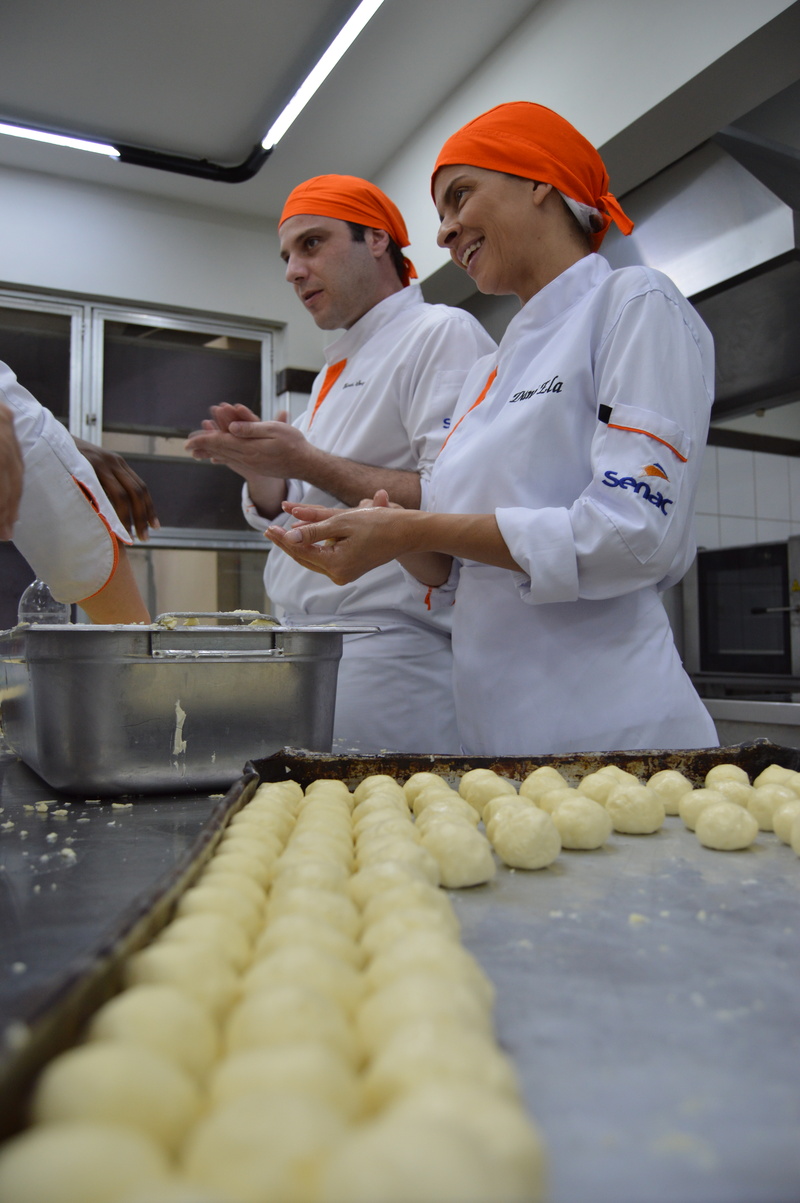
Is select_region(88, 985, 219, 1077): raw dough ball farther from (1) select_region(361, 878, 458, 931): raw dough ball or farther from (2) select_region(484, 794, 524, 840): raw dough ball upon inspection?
(2) select_region(484, 794, 524, 840): raw dough ball

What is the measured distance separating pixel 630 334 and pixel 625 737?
0.62m

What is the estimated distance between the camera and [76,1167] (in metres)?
0.31

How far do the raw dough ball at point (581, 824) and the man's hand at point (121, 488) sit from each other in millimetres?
960

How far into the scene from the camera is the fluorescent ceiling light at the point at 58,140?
326cm

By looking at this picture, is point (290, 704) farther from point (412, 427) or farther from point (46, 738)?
point (412, 427)

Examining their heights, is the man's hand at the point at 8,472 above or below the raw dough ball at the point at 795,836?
above

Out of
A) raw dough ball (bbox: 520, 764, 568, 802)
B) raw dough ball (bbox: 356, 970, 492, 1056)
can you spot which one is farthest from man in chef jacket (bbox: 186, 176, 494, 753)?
raw dough ball (bbox: 356, 970, 492, 1056)

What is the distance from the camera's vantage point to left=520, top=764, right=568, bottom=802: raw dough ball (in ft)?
3.42

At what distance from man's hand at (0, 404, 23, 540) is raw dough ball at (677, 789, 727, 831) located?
86 cm

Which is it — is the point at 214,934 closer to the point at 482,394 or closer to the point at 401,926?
the point at 401,926

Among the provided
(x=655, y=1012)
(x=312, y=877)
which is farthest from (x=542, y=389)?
(x=655, y=1012)

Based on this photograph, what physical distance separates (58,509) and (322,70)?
2260 mm

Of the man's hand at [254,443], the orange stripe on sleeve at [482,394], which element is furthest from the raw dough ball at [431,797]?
the man's hand at [254,443]

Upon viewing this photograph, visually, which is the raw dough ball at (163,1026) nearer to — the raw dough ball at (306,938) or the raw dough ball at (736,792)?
the raw dough ball at (306,938)
